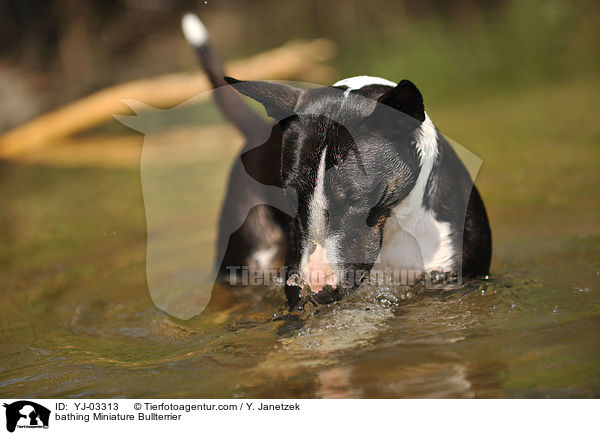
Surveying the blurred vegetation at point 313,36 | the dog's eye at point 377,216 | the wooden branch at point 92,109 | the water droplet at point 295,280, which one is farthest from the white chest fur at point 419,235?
the blurred vegetation at point 313,36

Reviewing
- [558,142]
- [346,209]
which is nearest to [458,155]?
[346,209]

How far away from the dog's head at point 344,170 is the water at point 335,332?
0.30 metres

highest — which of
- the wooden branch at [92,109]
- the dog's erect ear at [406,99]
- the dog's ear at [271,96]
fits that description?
the wooden branch at [92,109]

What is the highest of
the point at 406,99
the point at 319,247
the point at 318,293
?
the point at 406,99

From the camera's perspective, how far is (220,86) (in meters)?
3.41

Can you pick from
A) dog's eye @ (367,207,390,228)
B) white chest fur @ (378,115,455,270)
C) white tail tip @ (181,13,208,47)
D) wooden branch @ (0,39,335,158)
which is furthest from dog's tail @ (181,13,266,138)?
wooden branch @ (0,39,335,158)

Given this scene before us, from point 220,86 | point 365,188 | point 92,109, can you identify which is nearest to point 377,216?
point 365,188

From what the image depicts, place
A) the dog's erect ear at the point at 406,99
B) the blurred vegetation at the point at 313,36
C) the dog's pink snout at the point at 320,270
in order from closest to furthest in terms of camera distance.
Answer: the dog's erect ear at the point at 406,99
the dog's pink snout at the point at 320,270
the blurred vegetation at the point at 313,36

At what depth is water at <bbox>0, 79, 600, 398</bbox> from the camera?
227cm

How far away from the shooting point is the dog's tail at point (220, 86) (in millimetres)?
3354

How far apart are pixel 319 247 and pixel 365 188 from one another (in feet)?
0.86
